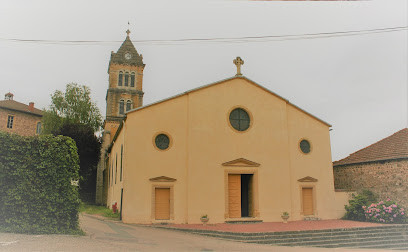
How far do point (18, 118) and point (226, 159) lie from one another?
3232 centimetres

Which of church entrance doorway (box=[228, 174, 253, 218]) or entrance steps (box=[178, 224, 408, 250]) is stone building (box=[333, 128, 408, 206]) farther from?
church entrance doorway (box=[228, 174, 253, 218])

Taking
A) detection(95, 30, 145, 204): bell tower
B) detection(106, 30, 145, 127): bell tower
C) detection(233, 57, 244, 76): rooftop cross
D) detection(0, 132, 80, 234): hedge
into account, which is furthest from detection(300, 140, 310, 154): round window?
detection(106, 30, 145, 127): bell tower

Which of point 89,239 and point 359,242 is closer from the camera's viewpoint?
point 89,239

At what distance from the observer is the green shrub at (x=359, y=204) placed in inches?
775

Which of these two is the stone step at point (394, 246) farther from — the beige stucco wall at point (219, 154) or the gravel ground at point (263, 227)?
the beige stucco wall at point (219, 154)

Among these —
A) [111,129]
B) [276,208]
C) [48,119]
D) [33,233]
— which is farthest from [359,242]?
[48,119]

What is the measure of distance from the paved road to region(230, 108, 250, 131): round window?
745 cm

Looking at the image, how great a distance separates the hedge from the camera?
11125 millimetres

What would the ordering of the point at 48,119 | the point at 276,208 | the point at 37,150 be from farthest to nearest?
the point at 48,119, the point at 276,208, the point at 37,150

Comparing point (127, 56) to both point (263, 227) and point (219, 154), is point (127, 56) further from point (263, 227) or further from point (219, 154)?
point (263, 227)

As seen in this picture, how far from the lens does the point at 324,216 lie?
20172 millimetres

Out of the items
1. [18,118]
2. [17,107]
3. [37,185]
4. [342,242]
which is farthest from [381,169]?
[17,107]

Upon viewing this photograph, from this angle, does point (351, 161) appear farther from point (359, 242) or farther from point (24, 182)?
point (24, 182)

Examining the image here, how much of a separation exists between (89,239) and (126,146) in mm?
6922
